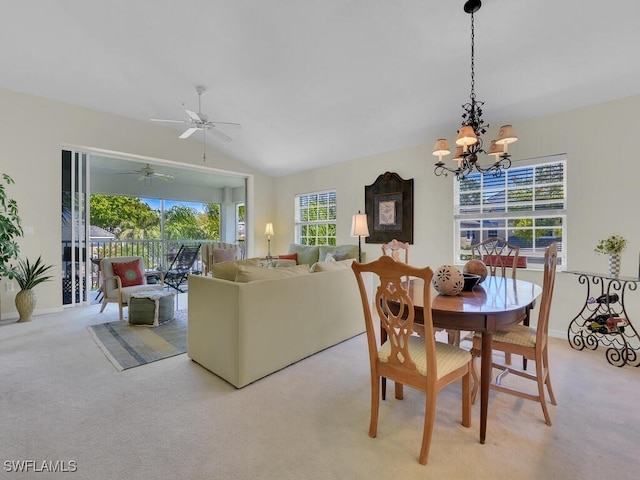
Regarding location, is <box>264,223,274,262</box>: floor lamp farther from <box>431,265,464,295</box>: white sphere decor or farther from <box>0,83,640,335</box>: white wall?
<box>431,265,464,295</box>: white sphere decor

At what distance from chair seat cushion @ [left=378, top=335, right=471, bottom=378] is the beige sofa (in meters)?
0.97

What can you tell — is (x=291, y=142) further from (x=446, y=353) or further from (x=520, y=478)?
(x=520, y=478)

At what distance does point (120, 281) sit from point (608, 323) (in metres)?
5.39

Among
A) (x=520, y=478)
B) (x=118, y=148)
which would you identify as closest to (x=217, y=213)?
(x=118, y=148)

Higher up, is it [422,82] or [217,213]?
[422,82]

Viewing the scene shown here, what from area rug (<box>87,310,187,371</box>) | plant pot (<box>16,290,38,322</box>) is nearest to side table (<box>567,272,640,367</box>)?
area rug (<box>87,310,187,371</box>)

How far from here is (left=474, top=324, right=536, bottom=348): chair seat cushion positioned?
1.91m

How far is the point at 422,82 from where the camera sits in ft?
10.5

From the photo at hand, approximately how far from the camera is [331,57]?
3.06m

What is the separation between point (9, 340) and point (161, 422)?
8.72ft

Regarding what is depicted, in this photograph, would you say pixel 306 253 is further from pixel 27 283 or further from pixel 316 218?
pixel 27 283

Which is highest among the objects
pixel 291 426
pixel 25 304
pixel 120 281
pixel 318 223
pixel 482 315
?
pixel 318 223

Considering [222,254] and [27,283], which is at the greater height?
[222,254]

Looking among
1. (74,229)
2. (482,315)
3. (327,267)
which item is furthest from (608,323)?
(74,229)
